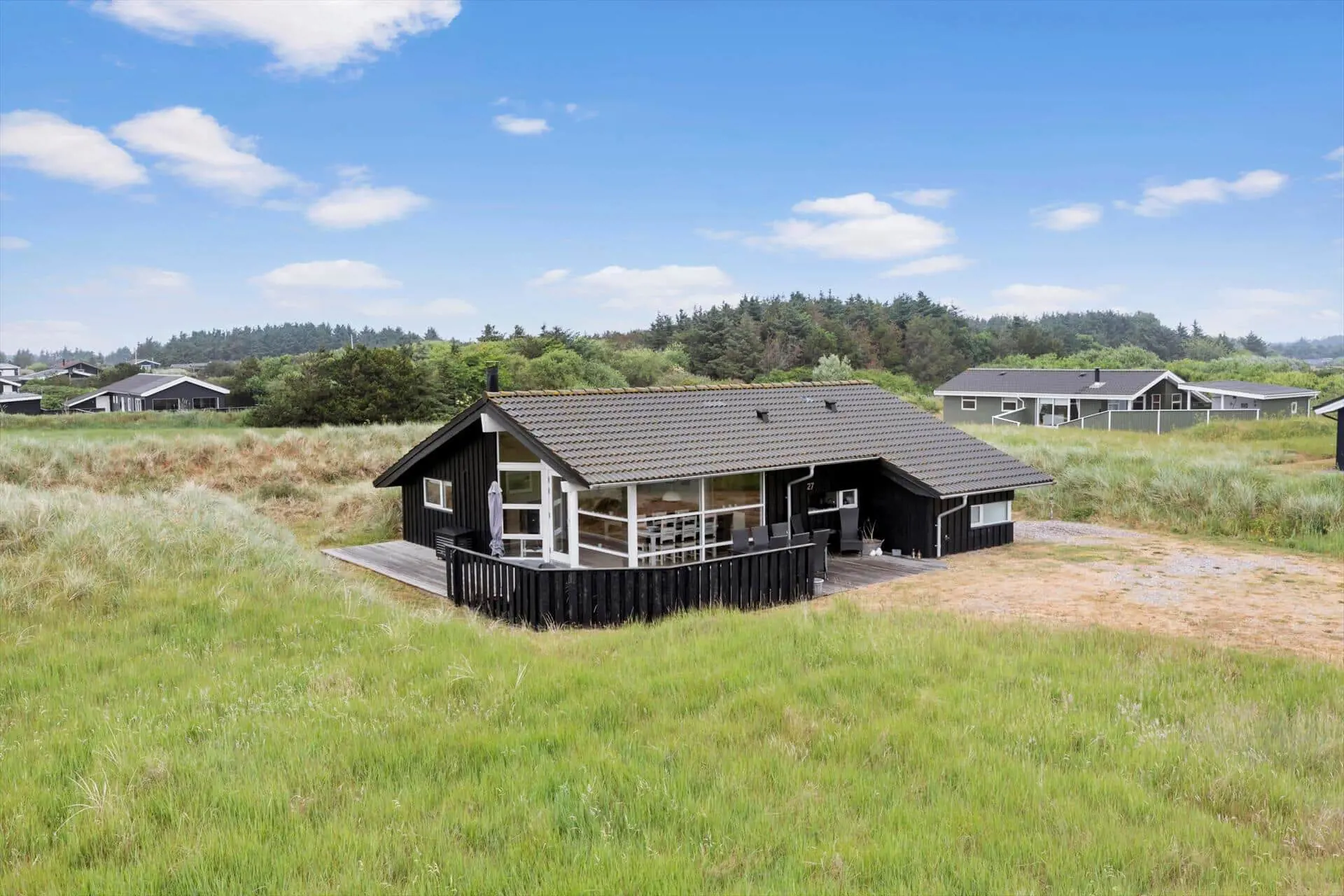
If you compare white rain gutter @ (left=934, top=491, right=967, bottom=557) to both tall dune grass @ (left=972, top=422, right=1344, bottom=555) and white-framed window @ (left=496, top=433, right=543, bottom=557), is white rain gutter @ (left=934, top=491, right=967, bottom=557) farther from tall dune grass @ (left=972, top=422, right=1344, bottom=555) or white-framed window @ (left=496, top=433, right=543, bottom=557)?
white-framed window @ (left=496, top=433, right=543, bottom=557)

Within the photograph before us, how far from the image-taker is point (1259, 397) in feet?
151

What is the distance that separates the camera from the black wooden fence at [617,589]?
11.9 meters

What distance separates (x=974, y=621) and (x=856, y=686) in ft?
11.6

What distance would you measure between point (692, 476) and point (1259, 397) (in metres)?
43.9

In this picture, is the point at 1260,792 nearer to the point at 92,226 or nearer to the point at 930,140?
the point at 930,140

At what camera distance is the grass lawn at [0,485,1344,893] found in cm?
439

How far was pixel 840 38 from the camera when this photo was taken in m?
29.8

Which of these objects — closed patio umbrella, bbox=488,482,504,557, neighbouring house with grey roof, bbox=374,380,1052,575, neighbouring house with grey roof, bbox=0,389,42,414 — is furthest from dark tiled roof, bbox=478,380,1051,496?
neighbouring house with grey roof, bbox=0,389,42,414

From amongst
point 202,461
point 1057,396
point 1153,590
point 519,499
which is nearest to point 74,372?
point 202,461

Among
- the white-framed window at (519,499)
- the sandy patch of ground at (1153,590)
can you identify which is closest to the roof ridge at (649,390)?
the white-framed window at (519,499)

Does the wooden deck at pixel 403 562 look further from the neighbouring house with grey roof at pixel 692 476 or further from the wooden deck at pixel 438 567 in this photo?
the neighbouring house with grey roof at pixel 692 476

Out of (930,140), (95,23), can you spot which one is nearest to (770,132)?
(930,140)

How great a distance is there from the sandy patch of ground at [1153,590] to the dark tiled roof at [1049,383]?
104 ft

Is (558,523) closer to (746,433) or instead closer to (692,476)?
(692,476)
